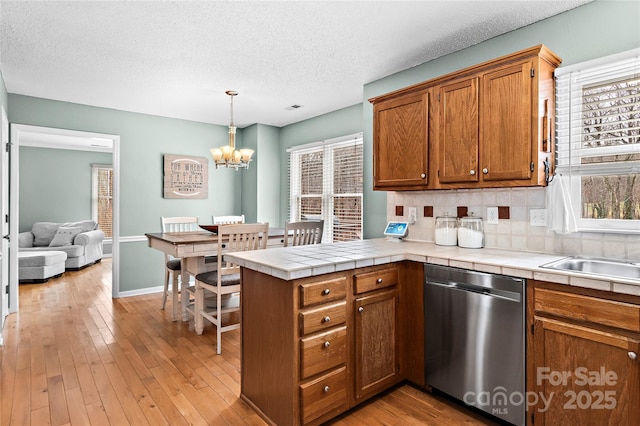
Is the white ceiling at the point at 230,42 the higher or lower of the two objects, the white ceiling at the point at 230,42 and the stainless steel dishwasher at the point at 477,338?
the higher

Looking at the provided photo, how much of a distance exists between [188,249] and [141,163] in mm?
2300

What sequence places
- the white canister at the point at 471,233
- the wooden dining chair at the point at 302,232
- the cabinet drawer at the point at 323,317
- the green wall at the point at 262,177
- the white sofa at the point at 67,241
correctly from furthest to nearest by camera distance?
the white sofa at the point at 67,241 → the green wall at the point at 262,177 → the wooden dining chair at the point at 302,232 → the white canister at the point at 471,233 → the cabinet drawer at the point at 323,317

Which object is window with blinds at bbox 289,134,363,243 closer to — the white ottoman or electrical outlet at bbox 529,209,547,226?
electrical outlet at bbox 529,209,547,226

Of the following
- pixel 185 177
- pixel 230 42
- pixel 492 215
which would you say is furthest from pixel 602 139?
pixel 185 177

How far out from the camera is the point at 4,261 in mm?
3615

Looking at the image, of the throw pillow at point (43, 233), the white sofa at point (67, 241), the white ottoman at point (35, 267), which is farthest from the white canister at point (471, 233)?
the throw pillow at point (43, 233)

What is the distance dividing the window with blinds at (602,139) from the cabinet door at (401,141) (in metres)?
0.85

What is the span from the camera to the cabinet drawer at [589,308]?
5.06 feet

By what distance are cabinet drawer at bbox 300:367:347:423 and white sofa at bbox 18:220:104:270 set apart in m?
6.40

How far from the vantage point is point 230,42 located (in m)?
2.79

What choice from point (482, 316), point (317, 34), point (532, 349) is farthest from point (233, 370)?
point (317, 34)

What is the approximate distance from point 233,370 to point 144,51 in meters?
2.61

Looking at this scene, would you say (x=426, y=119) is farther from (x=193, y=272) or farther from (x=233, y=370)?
(x=193, y=272)

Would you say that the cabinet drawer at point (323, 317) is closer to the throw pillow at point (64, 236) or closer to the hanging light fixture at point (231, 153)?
the hanging light fixture at point (231, 153)
